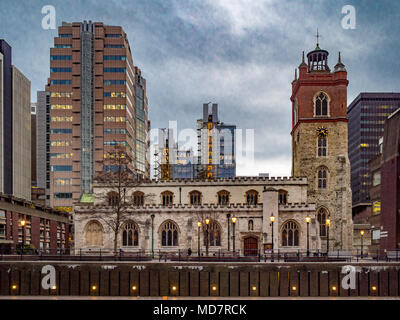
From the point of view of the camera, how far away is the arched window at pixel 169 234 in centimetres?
5575

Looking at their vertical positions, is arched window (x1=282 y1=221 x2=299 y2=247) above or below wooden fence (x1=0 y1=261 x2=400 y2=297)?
above

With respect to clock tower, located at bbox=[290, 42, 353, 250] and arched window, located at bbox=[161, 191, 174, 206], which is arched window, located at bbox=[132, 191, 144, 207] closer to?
arched window, located at bbox=[161, 191, 174, 206]

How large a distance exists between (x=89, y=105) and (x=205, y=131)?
81826mm

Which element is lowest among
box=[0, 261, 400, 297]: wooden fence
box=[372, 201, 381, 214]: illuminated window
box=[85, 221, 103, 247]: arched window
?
box=[0, 261, 400, 297]: wooden fence

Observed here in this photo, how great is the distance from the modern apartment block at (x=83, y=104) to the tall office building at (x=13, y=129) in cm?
2384

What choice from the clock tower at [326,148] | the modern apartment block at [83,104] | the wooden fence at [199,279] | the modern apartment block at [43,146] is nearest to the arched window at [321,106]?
the clock tower at [326,148]

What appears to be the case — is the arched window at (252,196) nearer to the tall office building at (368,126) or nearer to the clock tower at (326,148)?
the clock tower at (326,148)

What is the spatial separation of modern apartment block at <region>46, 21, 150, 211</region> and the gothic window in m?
70.4

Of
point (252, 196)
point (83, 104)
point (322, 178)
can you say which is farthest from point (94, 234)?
point (83, 104)

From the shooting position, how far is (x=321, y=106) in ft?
208

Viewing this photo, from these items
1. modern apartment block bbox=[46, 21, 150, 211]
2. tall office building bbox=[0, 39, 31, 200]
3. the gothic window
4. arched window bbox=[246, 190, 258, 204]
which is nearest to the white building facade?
arched window bbox=[246, 190, 258, 204]

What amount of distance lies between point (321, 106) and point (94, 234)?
37.1 m

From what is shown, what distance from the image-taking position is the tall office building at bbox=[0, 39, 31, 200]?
448 feet
